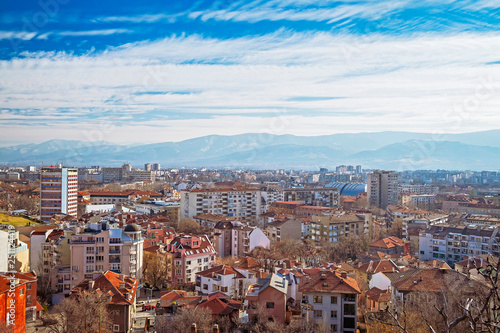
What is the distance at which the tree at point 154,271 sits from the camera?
538 inches

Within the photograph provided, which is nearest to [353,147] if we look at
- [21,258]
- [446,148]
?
[446,148]

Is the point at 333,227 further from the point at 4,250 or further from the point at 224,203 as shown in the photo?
the point at 4,250

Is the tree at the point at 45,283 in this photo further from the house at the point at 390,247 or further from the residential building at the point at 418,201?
the residential building at the point at 418,201

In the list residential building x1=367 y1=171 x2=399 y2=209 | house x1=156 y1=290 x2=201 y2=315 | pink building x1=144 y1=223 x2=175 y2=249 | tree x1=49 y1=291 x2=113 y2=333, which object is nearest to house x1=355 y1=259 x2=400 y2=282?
house x1=156 y1=290 x2=201 y2=315

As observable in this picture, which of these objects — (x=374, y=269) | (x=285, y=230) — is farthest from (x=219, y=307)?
(x=285, y=230)

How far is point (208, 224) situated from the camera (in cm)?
2248

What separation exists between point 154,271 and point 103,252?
1759mm

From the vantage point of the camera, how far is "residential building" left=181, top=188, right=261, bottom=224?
85.9 ft

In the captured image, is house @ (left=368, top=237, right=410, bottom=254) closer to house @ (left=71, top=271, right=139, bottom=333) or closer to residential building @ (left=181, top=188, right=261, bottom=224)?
residential building @ (left=181, top=188, right=261, bottom=224)

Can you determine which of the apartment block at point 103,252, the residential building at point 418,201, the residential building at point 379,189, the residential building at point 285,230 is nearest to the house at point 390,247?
the residential building at point 285,230

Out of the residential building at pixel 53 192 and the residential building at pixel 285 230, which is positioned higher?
the residential building at pixel 53 192

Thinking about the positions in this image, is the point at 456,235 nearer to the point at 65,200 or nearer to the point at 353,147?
the point at 65,200

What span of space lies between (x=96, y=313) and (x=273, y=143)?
144929 mm

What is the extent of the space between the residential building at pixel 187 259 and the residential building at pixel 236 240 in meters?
2.89
